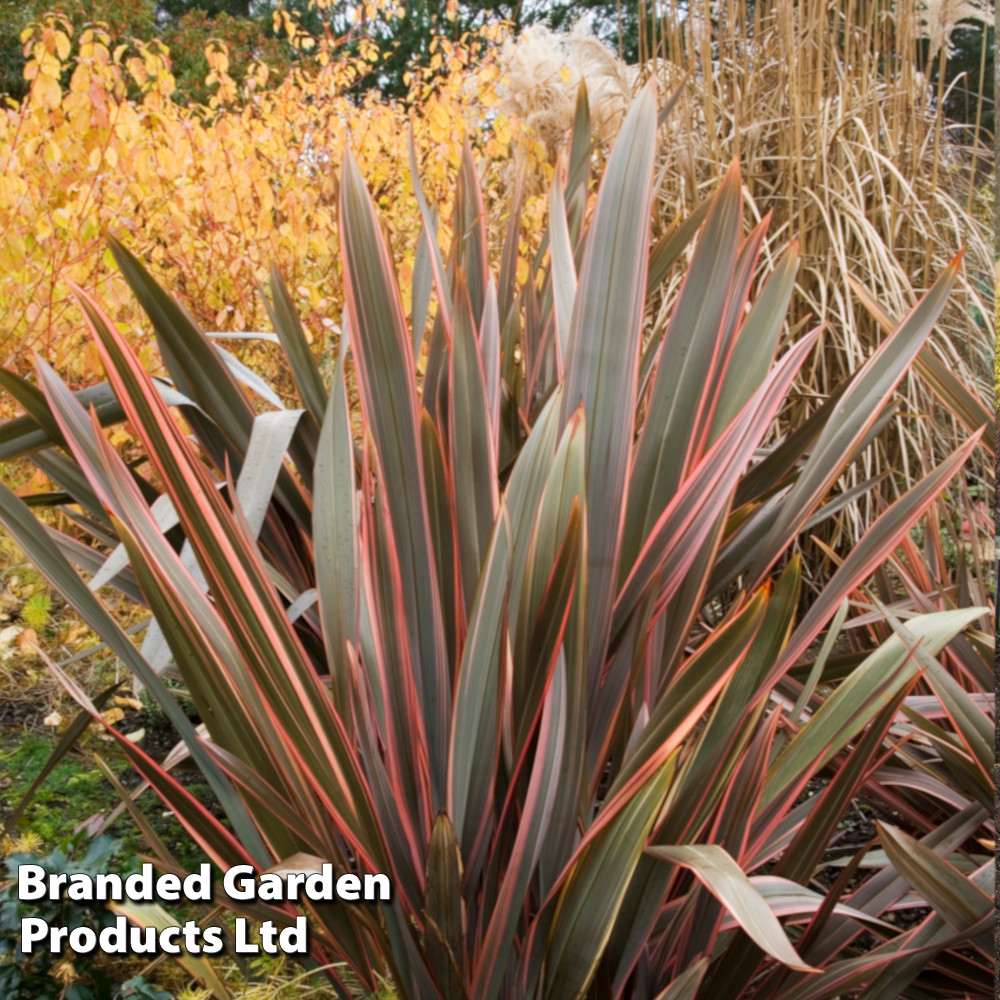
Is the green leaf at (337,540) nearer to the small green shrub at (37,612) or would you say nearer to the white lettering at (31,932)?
the white lettering at (31,932)

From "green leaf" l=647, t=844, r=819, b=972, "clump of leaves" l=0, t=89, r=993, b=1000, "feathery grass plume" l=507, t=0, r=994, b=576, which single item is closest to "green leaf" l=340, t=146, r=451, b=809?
"clump of leaves" l=0, t=89, r=993, b=1000

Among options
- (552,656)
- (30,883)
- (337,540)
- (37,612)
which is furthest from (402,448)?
(37,612)

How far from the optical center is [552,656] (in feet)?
2.59

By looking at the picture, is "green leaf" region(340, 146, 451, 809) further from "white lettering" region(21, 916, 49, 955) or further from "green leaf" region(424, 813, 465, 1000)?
"white lettering" region(21, 916, 49, 955)

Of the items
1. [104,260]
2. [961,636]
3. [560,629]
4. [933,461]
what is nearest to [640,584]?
[560,629]

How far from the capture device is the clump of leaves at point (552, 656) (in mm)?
780

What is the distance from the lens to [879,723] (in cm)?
81

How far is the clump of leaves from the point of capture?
0.78 metres

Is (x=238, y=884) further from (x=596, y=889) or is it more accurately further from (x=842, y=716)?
(x=842, y=716)

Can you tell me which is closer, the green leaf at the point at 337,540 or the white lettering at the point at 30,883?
the green leaf at the point at 337,540

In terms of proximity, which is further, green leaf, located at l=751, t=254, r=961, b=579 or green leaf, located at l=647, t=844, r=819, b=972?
green leaf, located at l=751, t=254, r=961, b=579

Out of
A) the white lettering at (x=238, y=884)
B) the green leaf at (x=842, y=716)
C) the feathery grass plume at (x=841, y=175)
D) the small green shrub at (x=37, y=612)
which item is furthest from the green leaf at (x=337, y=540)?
the small green shrub at (x=37, y=612)

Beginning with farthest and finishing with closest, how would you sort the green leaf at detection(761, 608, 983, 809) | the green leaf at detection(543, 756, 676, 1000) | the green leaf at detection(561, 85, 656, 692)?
the green leaf at detection(561, 85, 656, 692) → the green leaf at detection(761, 608, 983, 809) → the green leaf at detection(543, 756, 676, 1000)

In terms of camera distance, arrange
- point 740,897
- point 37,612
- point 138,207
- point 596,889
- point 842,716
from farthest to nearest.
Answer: point 138,207 < point 37,612 < point 842,716 < point 596,889 < point 740,897
